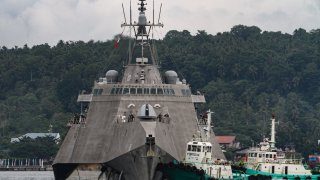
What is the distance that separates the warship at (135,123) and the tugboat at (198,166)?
1.37 meters

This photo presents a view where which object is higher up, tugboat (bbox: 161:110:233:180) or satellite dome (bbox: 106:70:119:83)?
satellite dome (bbox: 106:70:119:83)

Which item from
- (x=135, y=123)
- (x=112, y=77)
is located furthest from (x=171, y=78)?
(x=135, y=123)

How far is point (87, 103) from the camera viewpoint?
144 metres

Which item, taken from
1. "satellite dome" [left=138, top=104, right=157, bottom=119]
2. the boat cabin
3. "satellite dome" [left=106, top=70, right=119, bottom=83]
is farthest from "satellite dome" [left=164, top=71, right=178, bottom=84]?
"satellite dome" [left=138, top=104, right=157, bottom=119]

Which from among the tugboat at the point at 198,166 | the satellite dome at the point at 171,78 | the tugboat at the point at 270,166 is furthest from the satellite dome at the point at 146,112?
the satellite dome at the point at 171,78

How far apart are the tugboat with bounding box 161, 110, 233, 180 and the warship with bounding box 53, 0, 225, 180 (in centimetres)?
137

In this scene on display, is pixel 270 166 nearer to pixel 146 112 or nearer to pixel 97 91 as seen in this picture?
pixel 146 112

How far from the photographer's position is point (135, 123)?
12825 centimetres

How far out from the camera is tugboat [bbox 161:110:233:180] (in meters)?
124

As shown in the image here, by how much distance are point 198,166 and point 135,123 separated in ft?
20.9

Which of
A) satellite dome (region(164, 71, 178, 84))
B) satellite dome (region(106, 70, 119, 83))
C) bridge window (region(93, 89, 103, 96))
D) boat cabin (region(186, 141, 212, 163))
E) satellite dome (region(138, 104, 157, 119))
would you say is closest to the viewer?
satellite dome (region(138, 104, 157, 119))

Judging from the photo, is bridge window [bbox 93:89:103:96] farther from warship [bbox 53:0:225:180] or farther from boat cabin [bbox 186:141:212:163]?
boat cabin [bbox 186:141:212:163]

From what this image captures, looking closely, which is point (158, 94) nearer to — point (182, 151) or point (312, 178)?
point (182, 151)

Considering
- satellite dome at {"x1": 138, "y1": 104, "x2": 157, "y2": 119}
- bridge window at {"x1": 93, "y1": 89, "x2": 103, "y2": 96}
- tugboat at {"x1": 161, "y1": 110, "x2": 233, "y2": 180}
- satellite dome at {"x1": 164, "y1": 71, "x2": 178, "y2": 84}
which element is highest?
satellite dome at {"x1": 164, "y1": 71, "x2": 178, "y2": 84}
